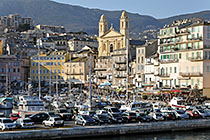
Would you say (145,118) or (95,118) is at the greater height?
(95,118)

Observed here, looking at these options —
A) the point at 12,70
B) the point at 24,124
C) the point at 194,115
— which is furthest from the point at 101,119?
the point at 12,70

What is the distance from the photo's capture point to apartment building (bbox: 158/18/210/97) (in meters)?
81.2

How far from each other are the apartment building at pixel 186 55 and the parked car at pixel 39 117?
38.7 meters

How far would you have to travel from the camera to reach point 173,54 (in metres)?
88.8

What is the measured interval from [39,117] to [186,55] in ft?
139

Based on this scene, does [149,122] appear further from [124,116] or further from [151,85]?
[151,85]

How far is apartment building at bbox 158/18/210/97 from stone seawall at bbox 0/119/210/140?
1217 inches

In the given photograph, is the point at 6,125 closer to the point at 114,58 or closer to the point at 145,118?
the point at 145,118

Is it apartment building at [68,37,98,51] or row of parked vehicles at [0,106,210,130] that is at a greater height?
apartment building at [68,37,98,51]

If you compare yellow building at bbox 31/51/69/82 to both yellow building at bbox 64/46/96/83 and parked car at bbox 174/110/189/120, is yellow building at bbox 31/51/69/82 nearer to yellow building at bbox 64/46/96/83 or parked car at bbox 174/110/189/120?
yellow building at bbox 64/46/96/83

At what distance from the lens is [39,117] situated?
50.2 metres

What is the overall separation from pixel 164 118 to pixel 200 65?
3238cm

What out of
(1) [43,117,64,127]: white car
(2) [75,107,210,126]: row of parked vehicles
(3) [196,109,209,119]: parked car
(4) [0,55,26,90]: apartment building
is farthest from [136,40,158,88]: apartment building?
(1) [43,117,64,127]: white car

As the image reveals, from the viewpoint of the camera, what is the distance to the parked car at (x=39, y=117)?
49.9 m
